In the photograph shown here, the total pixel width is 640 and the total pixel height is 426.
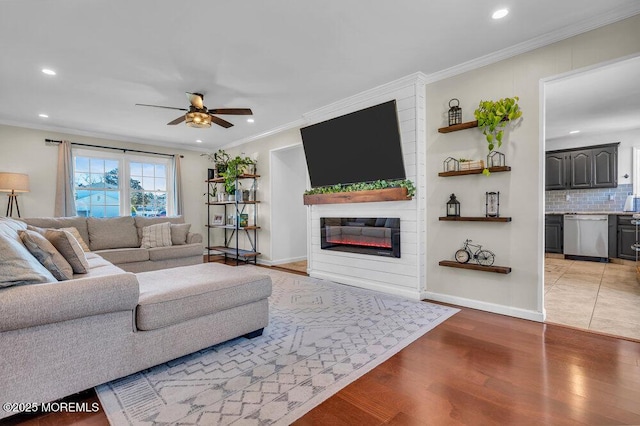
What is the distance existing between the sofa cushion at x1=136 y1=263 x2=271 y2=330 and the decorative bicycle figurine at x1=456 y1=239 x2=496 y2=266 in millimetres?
2025

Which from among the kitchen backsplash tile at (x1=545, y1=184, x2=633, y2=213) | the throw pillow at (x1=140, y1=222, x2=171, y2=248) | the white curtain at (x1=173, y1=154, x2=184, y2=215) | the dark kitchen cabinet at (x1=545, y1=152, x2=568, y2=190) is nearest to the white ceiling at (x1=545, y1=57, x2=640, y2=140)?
the dark kitchen cabinet at (x1=545, y1=152, x2=568, y2=190)

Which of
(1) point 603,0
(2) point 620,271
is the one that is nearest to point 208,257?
(1) point 603,0

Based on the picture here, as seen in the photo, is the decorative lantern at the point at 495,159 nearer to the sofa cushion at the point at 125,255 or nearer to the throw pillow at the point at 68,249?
the throw pillow at the point at 68,249

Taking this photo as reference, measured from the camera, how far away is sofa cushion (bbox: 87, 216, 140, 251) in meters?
4.50

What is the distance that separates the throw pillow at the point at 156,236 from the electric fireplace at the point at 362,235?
2509 millimetres

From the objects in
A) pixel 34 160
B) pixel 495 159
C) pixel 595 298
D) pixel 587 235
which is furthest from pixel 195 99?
pixel 587 235

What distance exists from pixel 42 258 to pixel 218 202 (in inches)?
178

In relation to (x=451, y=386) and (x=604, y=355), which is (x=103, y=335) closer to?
(x=451, y=386)

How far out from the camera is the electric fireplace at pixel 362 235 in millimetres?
3773

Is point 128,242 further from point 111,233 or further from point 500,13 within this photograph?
point 500,13

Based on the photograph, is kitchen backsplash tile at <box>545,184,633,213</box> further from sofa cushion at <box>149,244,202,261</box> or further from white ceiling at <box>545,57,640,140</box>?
sofa cushion at <box>149,244,202,261</box>

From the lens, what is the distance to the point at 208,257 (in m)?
6.54

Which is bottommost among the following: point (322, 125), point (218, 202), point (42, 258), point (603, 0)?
point (42, 258)

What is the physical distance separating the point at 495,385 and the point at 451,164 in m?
2.19
